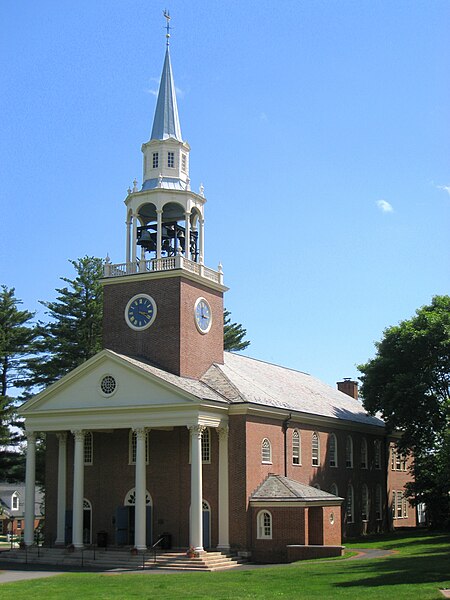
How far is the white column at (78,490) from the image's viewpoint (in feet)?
137

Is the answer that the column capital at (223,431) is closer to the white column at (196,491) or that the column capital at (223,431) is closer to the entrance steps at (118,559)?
the white column at (196,491)

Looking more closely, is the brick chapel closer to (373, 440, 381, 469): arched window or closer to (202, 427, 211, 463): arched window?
(202, 427, 211, 463): arched window

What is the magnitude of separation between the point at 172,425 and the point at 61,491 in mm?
8976

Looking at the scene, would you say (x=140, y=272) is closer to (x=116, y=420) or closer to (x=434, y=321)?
(x=116, y=420)

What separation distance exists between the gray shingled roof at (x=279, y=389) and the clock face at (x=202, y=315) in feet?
7.26

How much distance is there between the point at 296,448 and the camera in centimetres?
4762

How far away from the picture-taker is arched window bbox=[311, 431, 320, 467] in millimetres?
49750

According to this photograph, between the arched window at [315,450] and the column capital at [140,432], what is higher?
the column capital at [140,432]

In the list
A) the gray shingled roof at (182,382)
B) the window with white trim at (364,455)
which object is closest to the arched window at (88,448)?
the gray shingled roof at (182,382)

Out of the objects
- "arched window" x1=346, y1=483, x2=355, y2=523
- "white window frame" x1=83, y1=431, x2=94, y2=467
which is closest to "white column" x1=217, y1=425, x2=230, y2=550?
"white window frame" x1=83, y1=431, x2=94, y2=467

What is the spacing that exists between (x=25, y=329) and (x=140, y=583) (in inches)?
1557

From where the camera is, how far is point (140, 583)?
103 feet

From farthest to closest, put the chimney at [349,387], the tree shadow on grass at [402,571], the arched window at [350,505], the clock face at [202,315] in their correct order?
the chimney at [349,387]
the arched window at [350,505]
the clock face at [202,315]
the tree shadow on grass at [402,571]

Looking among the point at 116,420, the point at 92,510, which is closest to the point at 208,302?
the point at 116,420
